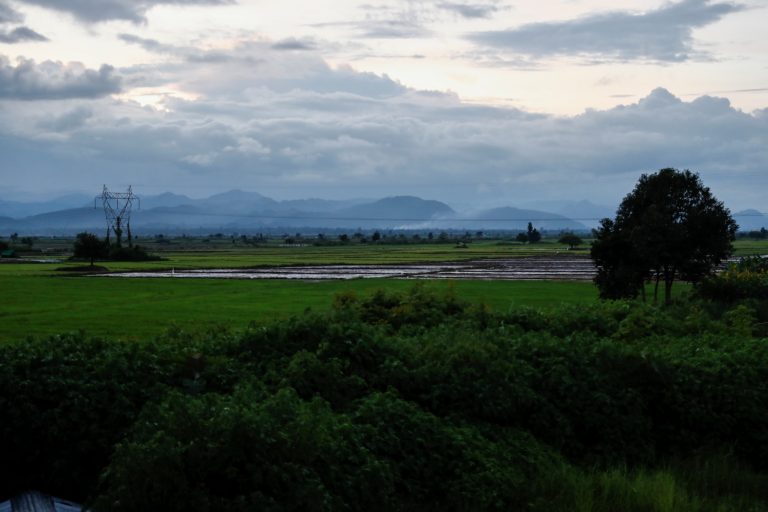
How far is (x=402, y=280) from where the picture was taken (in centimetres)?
5300

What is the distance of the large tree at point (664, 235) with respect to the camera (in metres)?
29.1

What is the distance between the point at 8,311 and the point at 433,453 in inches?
1181

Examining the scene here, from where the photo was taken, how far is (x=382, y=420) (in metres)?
8.03

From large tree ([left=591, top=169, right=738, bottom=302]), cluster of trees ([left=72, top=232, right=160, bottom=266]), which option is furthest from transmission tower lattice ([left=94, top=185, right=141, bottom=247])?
large tree ([left=591, top=169, right=738, bottom=302])

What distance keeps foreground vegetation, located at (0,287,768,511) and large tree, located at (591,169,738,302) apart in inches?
710

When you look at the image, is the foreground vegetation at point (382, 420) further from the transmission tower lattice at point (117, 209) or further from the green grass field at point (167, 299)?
the transmission tower lattice at point (117, 209)

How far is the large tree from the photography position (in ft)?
95.4

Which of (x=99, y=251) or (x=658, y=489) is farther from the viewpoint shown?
(x=99, y=251)

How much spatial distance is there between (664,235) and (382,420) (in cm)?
2366

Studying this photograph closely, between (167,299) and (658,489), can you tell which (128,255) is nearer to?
A: (167,299)

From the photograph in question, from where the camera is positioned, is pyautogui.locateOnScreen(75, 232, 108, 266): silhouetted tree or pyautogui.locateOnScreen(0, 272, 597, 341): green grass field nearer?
pyautogui.locateOnScreen(0, 272, 597, 341): green grass field

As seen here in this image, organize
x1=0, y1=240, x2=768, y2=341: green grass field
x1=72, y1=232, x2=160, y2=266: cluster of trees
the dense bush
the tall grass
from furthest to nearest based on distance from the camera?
the dense bush < x1=72, y1=232, x2=160, y2=266: cluster of trees < x1=0, y1=240, x2=768, y2=341: green grass field < the tall grass

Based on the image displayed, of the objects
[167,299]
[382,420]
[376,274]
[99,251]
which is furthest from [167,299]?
[99,251]

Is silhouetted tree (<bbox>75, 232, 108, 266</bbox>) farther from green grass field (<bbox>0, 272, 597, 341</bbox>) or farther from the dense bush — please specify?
green grass field (<bbox>0, 272, 597, 341</bbox>)
